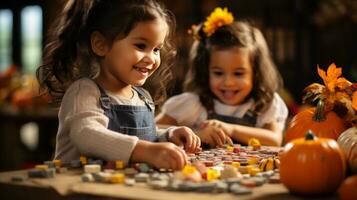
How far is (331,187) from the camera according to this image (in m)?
1.20

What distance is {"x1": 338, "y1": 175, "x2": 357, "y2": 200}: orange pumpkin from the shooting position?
1.08 meters

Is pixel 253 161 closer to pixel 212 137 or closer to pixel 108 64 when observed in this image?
pixel 212 137

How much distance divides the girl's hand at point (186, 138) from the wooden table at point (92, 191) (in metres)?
0.51

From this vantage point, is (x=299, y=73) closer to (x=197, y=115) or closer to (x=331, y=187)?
(x=197, y=115)

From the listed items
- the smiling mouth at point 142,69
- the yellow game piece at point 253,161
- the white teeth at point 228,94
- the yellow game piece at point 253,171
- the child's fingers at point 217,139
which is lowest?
the yellow game piece at point 253,171

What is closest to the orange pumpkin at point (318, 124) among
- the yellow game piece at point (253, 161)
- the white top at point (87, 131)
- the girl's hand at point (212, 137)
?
the girl's hand at point (212, 137)

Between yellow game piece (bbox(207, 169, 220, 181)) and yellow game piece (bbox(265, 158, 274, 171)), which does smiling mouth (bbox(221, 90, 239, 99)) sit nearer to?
yellow game piece (bbox(265, 158, 274, 171))

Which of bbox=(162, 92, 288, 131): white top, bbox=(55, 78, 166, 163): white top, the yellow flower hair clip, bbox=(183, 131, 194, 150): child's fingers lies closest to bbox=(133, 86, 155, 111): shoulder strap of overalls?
bbox=(55, 78, 166, 163): white top

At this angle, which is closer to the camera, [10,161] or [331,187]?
[331,187]

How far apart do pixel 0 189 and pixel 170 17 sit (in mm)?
1017

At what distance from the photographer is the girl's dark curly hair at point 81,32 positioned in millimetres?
1850

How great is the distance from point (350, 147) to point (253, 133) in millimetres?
1104

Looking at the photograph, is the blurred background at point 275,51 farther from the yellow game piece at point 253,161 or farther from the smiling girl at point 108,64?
the yellow game piece at point 253,161

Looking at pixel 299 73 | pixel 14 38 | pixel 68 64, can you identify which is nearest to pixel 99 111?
pixel 68 64
